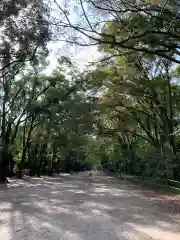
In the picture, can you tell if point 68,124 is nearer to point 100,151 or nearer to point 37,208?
point 37,208

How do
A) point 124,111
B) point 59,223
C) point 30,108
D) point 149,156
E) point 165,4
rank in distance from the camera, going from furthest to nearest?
point 30,108, point 124,111, point 149,156, point 165,4, point 59,223

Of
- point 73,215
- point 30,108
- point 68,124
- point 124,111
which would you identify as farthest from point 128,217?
point 30,108

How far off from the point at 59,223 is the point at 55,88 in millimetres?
22524

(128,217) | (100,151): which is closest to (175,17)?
(128,217)

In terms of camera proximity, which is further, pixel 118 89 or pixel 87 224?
pixel 118 89

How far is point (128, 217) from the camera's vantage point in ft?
29.4

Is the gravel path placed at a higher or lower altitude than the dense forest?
lower

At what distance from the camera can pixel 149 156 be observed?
2048cm

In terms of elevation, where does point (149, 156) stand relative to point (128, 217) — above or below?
above

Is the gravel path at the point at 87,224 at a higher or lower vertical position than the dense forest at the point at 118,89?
lower

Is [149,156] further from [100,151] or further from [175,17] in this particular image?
[100,151]

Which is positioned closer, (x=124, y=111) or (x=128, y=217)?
(x=128, y=217)

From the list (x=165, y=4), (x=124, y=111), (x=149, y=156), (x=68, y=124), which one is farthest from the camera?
(x=68, y=124)

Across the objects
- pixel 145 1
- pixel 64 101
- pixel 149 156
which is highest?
pixel 64 101
